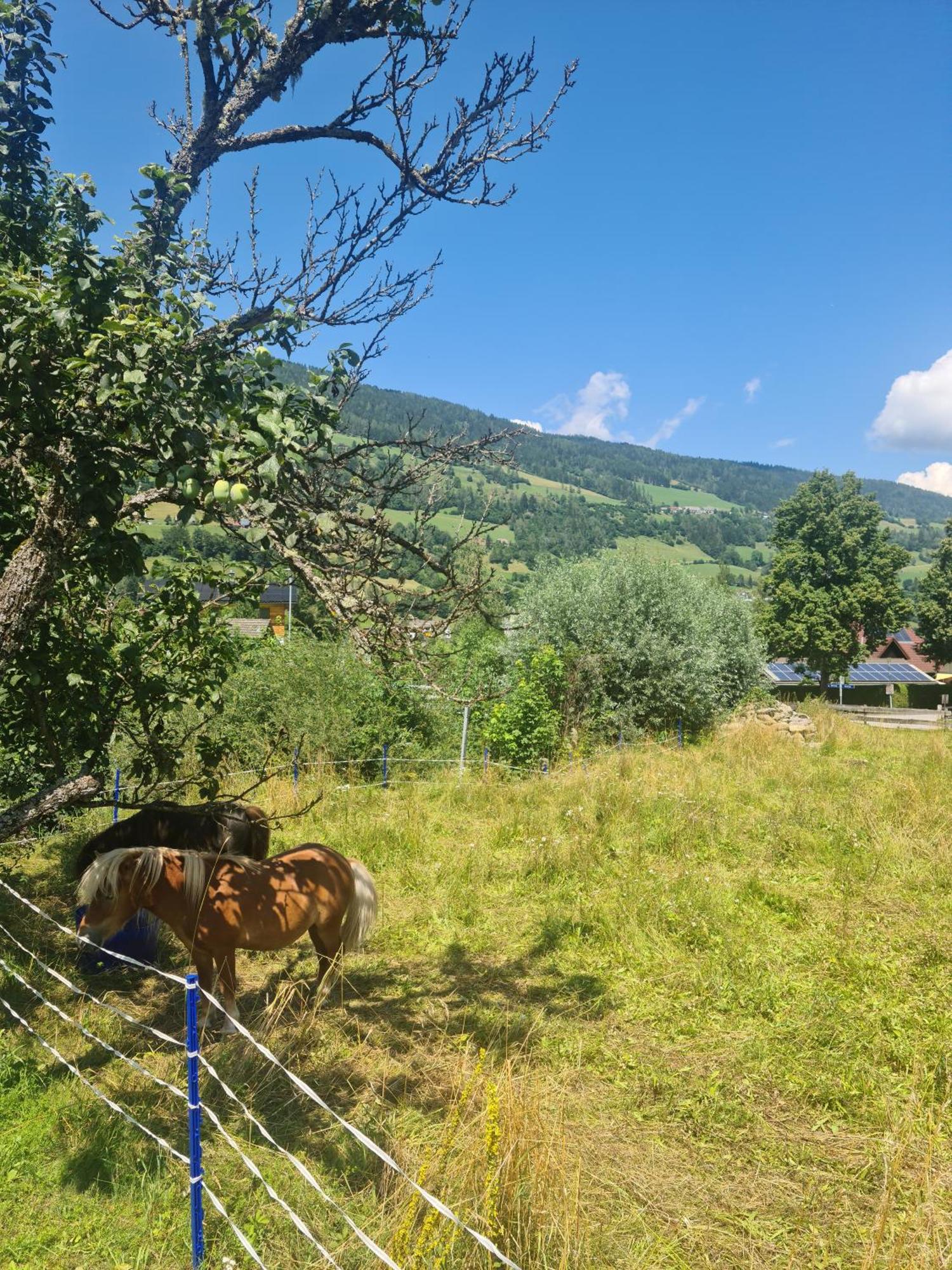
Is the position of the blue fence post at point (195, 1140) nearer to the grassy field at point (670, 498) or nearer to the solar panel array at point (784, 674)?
the solar panel array at point (784, 674)

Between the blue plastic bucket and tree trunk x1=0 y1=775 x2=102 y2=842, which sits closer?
tree trunk x1=0 y1=775 x2=102 y2=842

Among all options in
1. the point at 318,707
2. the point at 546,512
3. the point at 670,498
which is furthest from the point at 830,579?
the point at 670,498

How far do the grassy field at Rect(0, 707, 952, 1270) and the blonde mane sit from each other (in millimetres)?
863

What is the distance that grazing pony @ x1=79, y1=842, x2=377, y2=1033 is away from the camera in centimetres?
445

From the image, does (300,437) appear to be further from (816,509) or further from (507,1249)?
(816,509)

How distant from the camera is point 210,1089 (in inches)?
156

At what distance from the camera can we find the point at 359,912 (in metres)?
5.32

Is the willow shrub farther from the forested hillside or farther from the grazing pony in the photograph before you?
the grazing pony

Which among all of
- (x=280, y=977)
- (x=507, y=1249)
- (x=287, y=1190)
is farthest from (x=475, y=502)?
(x=280, y=977)

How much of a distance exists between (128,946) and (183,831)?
113 cm

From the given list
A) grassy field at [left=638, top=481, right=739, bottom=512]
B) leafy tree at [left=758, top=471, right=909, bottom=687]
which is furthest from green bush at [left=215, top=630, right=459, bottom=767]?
grassy field at [left=638, top=481, right=739, bottom=512]

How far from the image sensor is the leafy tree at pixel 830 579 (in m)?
35.7

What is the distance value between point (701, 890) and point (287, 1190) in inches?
192

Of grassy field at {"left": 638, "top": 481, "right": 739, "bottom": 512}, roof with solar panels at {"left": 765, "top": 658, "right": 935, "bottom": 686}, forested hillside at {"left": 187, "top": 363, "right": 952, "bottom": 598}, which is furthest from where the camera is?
grassy field at {"left": 638, "top": 481, "right": 739, "bottom": 512}
